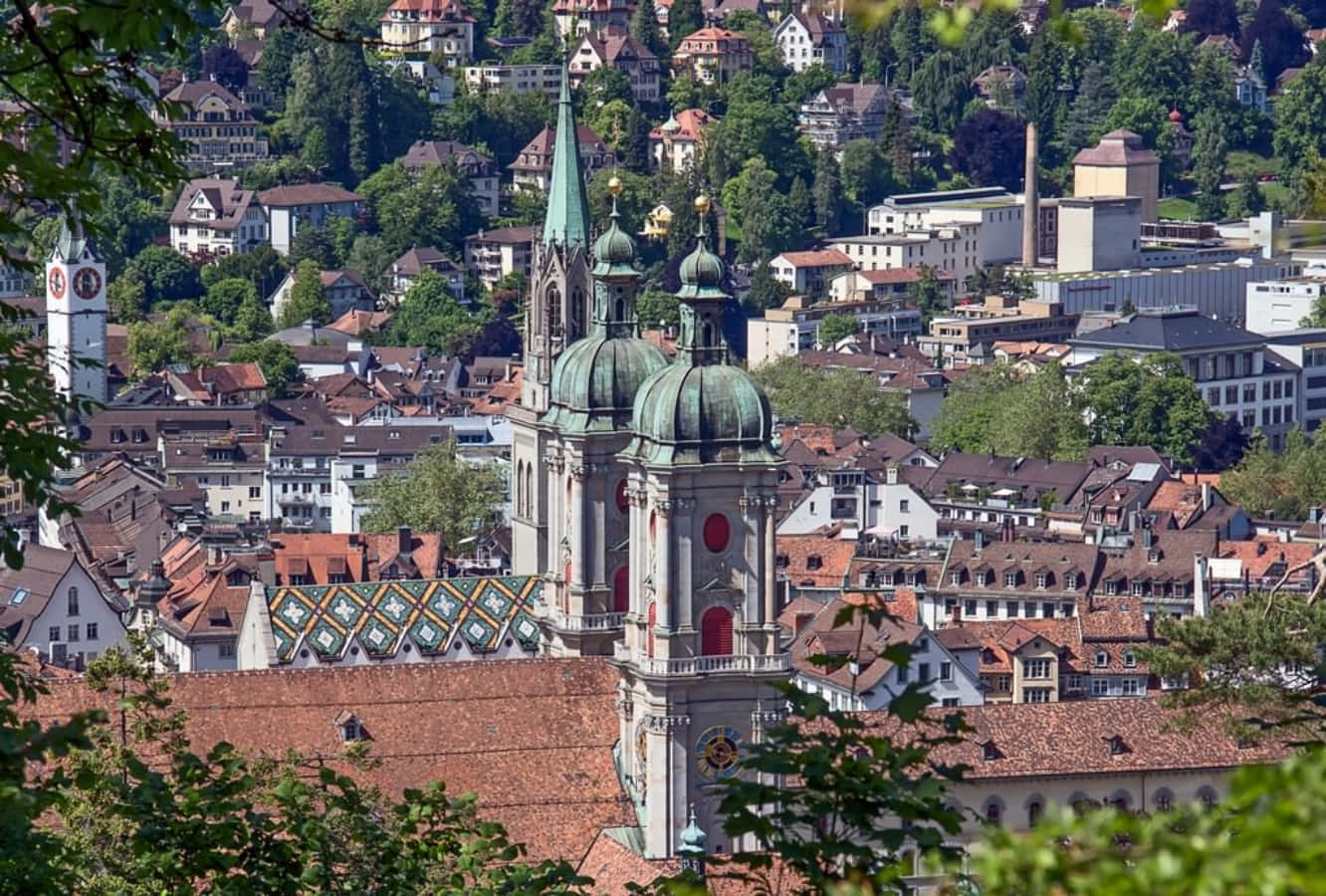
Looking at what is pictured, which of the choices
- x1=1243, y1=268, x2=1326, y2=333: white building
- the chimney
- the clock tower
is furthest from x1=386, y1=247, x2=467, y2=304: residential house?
the clock tower

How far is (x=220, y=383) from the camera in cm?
13875

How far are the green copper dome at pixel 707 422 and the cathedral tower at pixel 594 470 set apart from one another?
3.40 m

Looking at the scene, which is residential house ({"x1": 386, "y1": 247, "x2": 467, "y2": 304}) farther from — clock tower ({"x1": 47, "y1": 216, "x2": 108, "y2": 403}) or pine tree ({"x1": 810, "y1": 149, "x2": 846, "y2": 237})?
clock tower ({"x1": 47, "y1": 216, "x2": 108, "y2": 403})

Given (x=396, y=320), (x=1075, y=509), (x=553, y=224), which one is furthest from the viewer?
(x=396, y=320)

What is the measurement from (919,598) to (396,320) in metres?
67.3

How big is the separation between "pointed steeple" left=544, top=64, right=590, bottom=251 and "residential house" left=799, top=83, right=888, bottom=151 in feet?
397

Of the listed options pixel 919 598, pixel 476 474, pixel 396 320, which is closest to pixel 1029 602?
pixel 919 598

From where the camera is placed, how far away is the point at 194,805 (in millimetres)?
24922

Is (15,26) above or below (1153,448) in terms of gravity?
above

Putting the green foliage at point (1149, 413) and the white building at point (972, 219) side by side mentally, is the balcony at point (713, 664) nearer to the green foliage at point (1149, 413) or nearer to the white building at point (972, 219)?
the green foliage at point (1149, 413)

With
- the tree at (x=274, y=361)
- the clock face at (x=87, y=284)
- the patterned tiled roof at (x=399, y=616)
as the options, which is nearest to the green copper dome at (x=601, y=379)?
the patterned tiled roof at (x=399, y=616)

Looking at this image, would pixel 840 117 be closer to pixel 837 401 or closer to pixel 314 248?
pixel 314 248

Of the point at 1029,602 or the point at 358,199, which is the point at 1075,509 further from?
the point at 358,199

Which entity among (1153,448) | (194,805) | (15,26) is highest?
(15,26)
